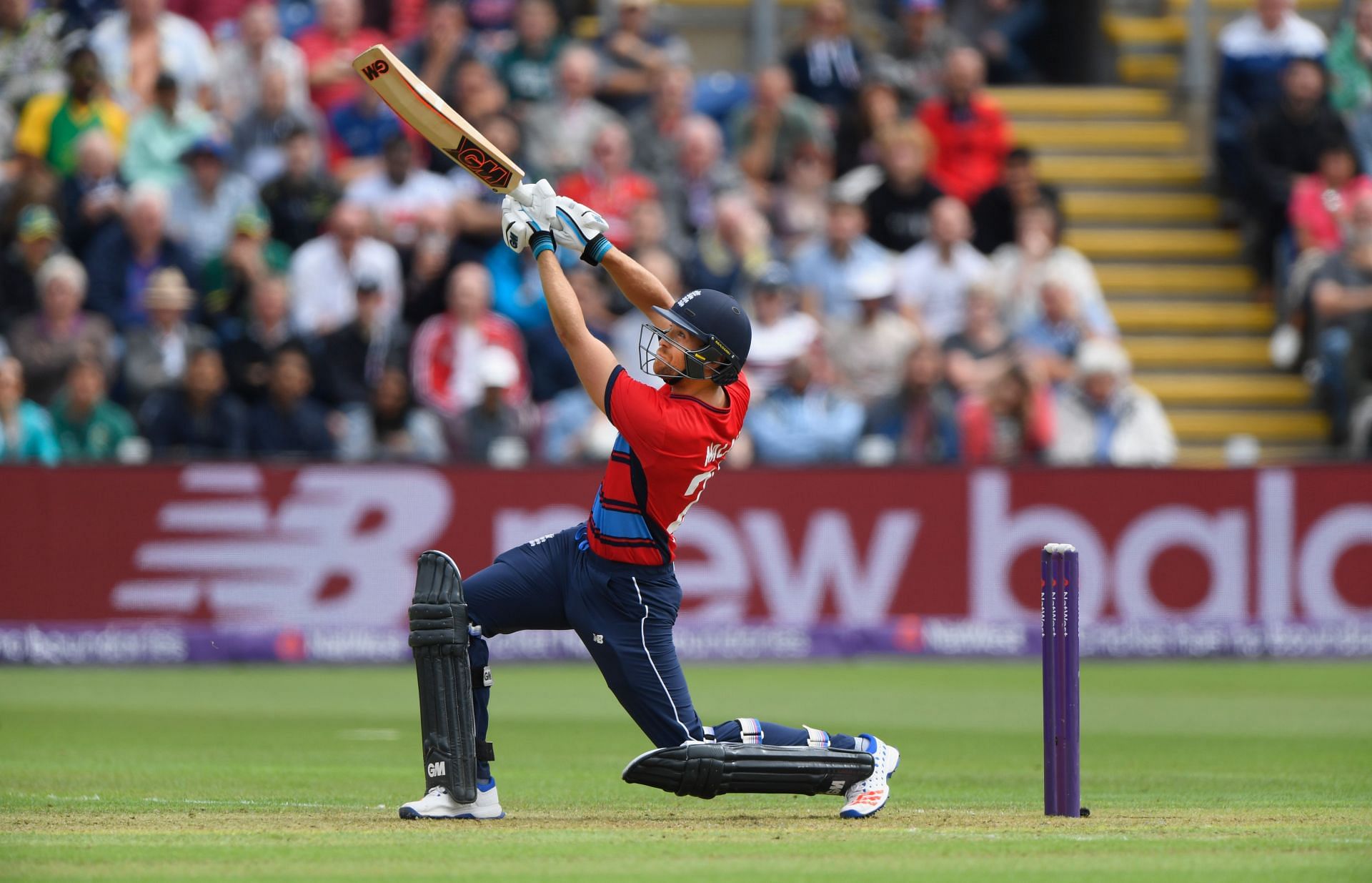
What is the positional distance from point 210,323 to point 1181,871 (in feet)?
36.5

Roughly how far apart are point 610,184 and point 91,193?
4.19 m

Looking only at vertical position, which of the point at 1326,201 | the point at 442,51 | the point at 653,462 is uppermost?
the point at 442,51

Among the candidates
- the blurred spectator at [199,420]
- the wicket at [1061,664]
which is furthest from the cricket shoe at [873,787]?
the blurred spectator at [199,420]

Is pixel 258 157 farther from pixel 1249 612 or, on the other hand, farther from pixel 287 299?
pixel 1249 612

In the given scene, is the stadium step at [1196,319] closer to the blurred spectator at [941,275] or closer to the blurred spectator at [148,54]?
the blurred spectator at [941,275]

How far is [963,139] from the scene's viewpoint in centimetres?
1820

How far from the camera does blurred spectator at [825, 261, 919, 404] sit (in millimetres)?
16047

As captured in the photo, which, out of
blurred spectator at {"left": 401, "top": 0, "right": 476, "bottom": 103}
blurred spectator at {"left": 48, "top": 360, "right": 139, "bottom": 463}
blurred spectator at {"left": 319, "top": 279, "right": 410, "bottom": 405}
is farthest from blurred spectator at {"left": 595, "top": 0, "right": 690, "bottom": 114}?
blurred spectator at {"left": 48, "top": 360, "right": 139, "bottom": 463}

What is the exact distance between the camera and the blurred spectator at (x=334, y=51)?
17297 millimetres

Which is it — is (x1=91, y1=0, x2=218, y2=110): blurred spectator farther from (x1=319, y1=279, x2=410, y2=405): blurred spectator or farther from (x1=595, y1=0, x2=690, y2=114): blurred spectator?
(x1=595, y1=0, x2=690, y2=114): blurred spectator

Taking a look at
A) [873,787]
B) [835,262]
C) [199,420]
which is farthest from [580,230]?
[835,262]

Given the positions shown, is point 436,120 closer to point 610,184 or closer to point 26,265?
point 26,265

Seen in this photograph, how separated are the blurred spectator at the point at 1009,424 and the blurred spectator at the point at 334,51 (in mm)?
5945

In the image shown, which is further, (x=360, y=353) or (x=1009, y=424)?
(x=1009, y=424)
